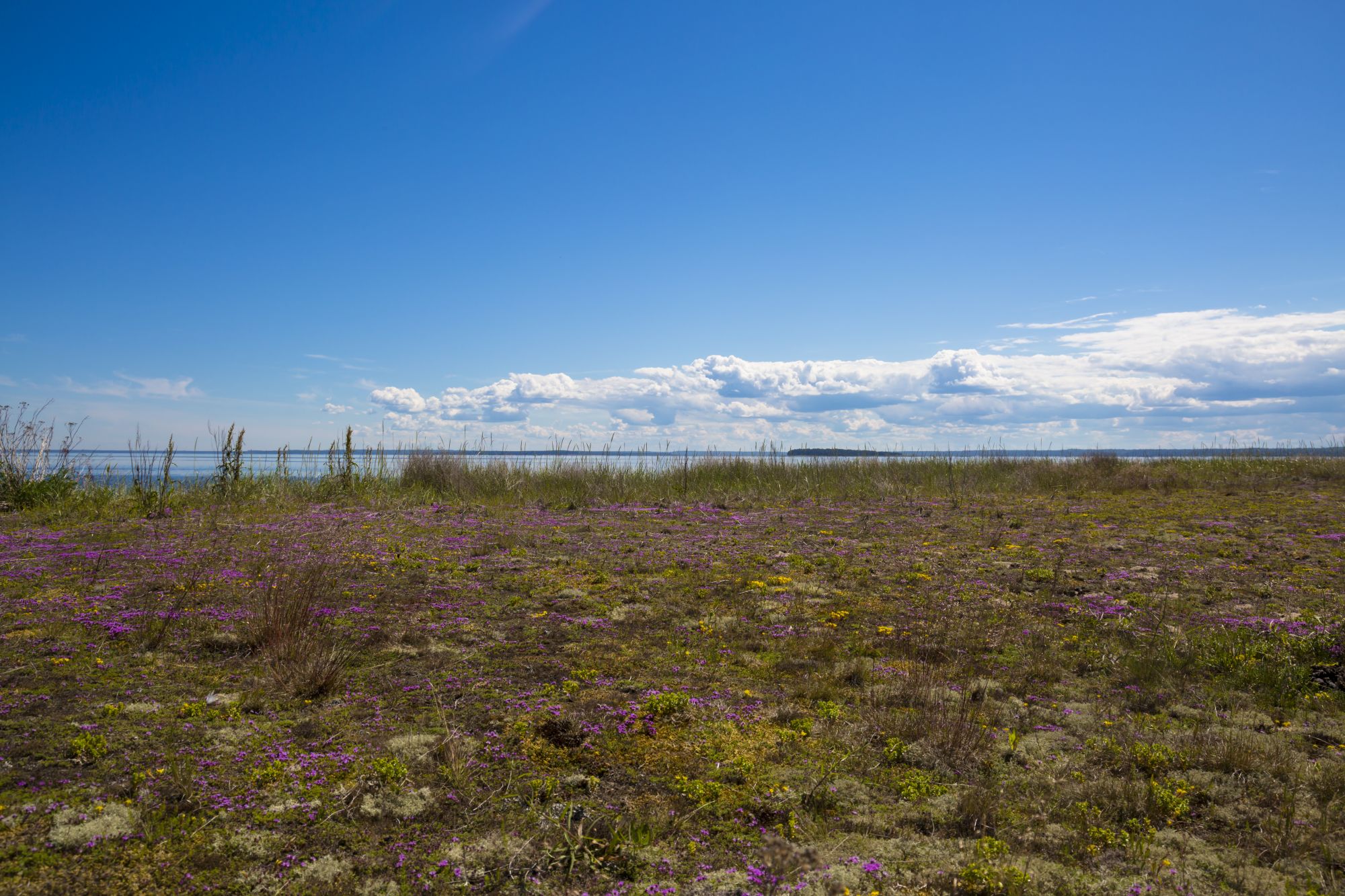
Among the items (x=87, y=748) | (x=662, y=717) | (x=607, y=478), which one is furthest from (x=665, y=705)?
(x=607, y=478)

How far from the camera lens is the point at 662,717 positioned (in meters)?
5.11

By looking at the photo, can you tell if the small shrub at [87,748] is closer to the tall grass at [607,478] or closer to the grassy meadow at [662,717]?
the grassy meadow at [662,717]

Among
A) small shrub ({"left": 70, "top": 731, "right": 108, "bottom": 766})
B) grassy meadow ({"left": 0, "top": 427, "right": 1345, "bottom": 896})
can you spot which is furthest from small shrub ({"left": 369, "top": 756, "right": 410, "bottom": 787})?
small shrub ({"left": 70, "top": 731, "right": 108, "bottom": 766})

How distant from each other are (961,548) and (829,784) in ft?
28.3

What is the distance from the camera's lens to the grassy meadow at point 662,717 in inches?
133

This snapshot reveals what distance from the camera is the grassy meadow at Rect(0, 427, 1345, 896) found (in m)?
3.38

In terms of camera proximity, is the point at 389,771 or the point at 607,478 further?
the point at 607,478

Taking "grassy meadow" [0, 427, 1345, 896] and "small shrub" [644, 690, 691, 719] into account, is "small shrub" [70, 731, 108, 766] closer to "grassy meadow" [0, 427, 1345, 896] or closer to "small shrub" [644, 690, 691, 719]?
"grassy meadow" [0, 427, 1345, 896]

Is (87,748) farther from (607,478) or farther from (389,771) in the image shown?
(607,478)

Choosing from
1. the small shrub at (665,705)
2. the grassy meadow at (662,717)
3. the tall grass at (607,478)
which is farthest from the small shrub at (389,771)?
the tall grass at (607,478)

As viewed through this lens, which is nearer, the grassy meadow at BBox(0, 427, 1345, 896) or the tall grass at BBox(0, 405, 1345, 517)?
the grassy meadow at BBox(0, 427, 1345, 896)

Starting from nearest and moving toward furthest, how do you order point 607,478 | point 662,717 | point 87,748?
point 87,748, point 662,717, point 607,478

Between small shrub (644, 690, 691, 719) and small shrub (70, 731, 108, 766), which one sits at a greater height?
small shrub (70, 731, 108, 766)

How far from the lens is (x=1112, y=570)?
9.95 metres
